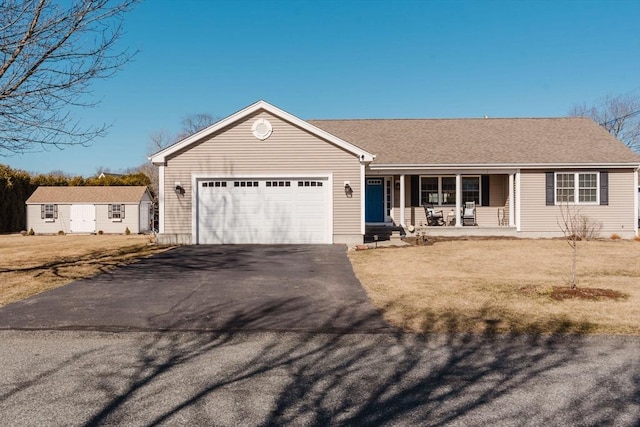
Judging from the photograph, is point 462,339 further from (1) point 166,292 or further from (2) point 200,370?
(1) point 166,292

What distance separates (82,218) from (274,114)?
70.8 feet

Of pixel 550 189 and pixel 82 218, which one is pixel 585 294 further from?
pixel 82 218

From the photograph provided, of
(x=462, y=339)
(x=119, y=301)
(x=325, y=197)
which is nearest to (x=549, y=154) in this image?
(x=325, y=197)

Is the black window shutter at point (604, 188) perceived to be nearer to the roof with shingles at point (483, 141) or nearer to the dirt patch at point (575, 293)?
the roof with shingles at point (483, 141)

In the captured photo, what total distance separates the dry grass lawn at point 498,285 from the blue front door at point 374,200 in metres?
4.85

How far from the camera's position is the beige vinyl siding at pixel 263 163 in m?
16.7

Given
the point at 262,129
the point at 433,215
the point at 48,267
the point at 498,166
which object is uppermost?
the point at 262,129

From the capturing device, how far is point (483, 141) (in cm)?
2102

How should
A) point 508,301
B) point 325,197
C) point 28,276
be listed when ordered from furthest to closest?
point 325,197 → point 28,276 → point 508,301

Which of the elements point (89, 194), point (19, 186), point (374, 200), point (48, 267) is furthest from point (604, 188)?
point (19, 186)

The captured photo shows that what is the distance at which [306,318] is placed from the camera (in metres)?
6.55

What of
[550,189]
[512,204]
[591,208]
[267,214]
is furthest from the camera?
[512,204]

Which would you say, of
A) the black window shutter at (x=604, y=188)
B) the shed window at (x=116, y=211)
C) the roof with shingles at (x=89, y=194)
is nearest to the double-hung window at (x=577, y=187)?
the black window shutter at (x=604, y=188)

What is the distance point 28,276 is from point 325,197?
9477 mm
